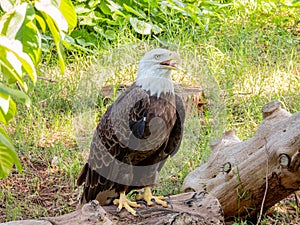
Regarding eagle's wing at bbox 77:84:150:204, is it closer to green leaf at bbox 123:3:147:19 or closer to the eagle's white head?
the eagle's white head

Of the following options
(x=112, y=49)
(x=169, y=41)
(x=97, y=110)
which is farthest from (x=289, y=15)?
(x=97, y=110)

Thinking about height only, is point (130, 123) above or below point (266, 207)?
above

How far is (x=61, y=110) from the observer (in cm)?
625

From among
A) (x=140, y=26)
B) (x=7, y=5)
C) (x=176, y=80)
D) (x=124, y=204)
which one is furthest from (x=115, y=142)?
(x=140, y=26)

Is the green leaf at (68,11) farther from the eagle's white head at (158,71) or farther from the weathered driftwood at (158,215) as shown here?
the eagle's white head at (158,71)

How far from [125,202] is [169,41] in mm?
3373

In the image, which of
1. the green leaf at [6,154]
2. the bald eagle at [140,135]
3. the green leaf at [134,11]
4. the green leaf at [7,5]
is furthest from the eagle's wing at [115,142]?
the green leaf at [134,11]

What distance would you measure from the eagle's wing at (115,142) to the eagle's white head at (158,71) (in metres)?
0.06

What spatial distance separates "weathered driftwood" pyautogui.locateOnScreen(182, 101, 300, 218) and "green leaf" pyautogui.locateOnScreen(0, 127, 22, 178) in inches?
95.3

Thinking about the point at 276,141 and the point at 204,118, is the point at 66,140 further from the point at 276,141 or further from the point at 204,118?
the point at 276,141

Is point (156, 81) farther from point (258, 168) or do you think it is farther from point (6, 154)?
point (6, 154)

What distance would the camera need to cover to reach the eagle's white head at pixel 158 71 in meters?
3.65

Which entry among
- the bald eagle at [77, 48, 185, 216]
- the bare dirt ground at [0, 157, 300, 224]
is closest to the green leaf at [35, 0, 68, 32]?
the bald eagle at [77, 48, 185, 216]

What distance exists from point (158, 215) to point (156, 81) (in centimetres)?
82
